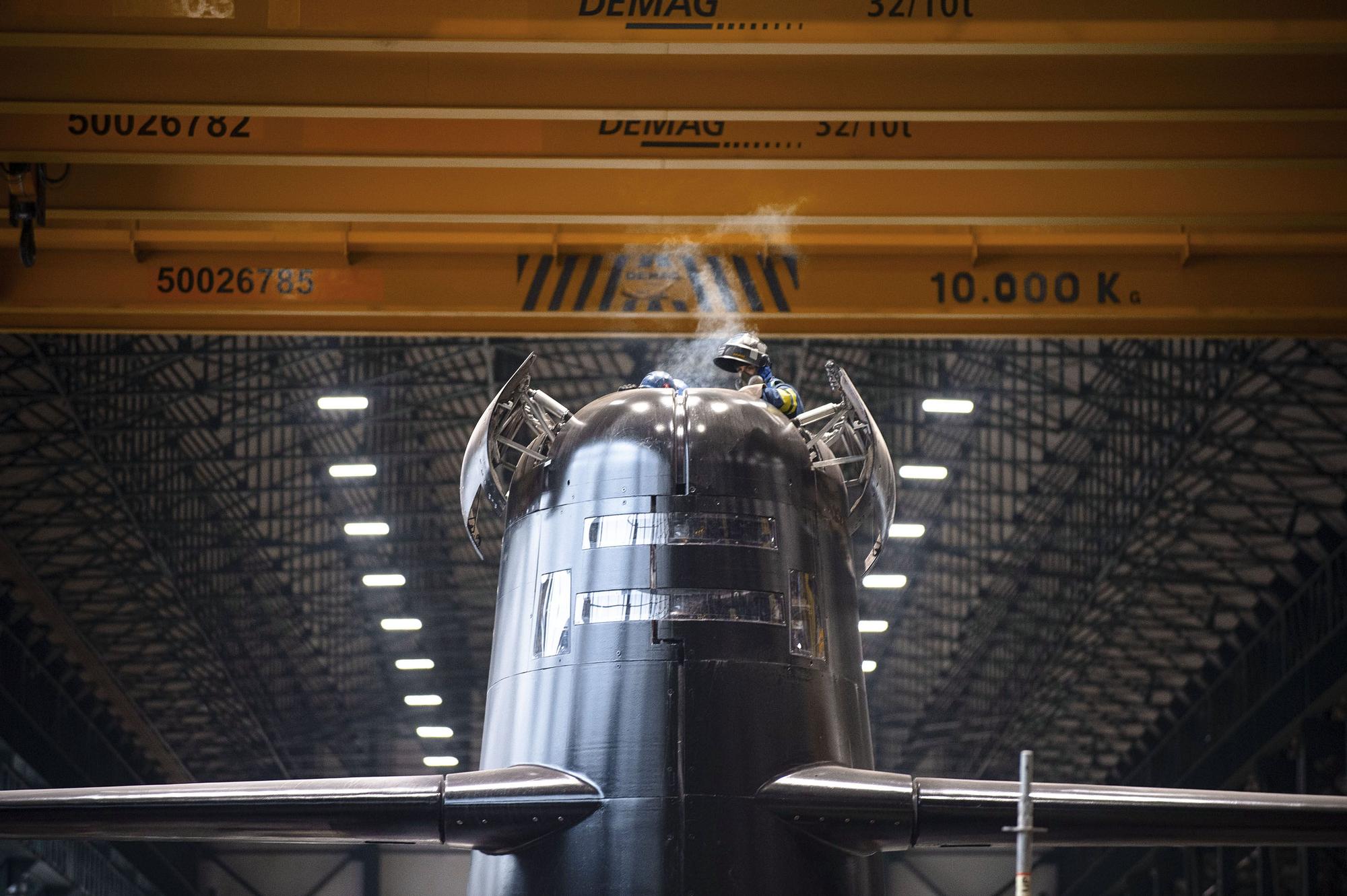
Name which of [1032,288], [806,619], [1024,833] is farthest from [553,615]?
[1032,288]

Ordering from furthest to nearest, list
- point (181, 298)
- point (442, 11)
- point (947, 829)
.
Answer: point (181, 298) → point (442, 11) → point (947, 829)

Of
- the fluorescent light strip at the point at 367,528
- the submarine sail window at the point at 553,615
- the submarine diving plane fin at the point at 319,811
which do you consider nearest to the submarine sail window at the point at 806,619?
the submarine sail window at the point at 553,615

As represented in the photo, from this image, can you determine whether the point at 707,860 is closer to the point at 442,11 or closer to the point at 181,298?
the point at 442,11

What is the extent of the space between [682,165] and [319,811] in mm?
10383

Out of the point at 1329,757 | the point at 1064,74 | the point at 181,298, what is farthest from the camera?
the point at 1329,757

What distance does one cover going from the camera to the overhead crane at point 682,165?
1573 centimetres

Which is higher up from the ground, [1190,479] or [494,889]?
[1190,479]

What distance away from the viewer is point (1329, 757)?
143 ft

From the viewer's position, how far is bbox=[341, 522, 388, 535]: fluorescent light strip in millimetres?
44906

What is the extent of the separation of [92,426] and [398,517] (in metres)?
9.86

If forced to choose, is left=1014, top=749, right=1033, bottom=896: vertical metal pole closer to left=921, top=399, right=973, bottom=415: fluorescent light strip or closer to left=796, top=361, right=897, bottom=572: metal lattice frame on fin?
left=796, top=361, right=897, bottom=572: metal lattice frame on fin

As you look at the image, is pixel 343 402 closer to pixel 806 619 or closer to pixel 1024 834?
pixel 806 619

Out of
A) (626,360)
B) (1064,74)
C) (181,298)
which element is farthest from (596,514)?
(626,360)

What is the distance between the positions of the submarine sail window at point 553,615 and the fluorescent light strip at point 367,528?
33644mm
